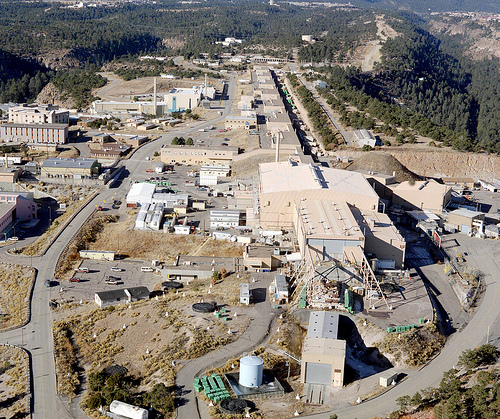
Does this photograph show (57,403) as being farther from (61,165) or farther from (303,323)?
(61,165)

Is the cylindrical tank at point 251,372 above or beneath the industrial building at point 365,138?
beneath

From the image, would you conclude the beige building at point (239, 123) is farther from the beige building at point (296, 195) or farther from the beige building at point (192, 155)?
the beige building at point (296, 195)

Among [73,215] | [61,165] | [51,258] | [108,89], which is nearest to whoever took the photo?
[51,258]

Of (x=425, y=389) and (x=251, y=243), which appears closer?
(x=425, y=389)

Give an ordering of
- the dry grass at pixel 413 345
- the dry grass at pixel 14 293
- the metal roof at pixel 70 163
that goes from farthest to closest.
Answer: the metal roof at pixel 70 163 < the dry grass at pixel 14 293 < the dry grass at pixel 413 345

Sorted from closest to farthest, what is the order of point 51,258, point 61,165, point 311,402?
point 311,402
point 51,258
point 61,165

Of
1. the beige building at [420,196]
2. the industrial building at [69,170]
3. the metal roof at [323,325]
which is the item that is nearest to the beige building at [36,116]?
the industrial building at [69,170]

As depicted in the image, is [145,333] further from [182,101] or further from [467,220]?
[182,101]

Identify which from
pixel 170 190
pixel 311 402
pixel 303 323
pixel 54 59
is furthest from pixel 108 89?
pixel 311 402
